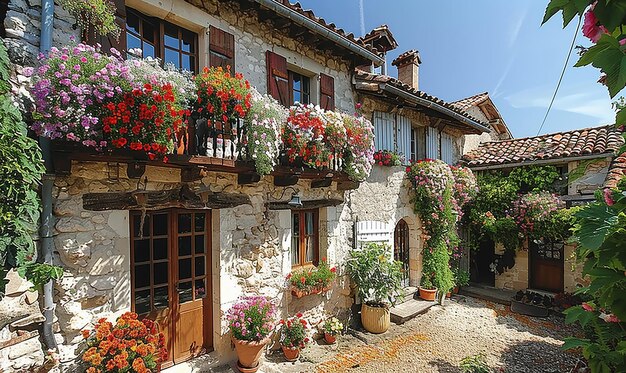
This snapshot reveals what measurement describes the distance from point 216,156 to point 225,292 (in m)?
2.14

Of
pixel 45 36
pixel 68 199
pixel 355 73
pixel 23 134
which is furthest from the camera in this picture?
pixel 355 73

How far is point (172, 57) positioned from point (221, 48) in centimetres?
75

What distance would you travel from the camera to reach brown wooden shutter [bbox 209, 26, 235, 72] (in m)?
4.82

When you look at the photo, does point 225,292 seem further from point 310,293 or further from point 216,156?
point 216,156

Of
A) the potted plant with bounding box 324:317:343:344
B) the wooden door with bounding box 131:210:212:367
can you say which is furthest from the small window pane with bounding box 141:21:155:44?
the potted plant with bounding box 324:317:343:344

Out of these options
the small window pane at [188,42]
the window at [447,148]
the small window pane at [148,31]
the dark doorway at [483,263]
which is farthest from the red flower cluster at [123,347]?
the dark doorway at [483,263]

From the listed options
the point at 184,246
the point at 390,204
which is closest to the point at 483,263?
the point at 390,204

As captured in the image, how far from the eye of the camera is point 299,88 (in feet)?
21.4

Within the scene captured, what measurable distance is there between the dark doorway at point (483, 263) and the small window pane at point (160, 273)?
9873 mm

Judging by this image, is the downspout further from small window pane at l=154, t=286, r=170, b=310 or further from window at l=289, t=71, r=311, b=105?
window at l=289, t=71, r=311, b=105

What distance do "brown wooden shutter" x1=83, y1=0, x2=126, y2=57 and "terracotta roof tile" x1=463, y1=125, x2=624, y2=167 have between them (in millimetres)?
10365

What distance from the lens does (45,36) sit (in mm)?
3334

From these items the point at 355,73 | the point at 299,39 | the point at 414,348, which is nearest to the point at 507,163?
the point at 355,73

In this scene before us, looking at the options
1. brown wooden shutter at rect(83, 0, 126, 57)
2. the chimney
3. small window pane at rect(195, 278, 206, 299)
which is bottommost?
small window pane at rect(195, 278, 206, 299)
